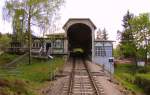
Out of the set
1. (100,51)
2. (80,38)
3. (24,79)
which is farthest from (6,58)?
(80,38)

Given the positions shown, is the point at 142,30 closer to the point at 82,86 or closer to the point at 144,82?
the point at 144,82

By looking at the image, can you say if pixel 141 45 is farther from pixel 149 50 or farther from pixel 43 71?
pixel 43 71

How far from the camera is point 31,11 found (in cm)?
4997

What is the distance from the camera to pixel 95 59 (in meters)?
59.4

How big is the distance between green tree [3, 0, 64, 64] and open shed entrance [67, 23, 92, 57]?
11773mm

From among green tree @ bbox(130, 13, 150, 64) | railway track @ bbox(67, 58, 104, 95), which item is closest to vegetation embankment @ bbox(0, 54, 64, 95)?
railway track @ bbox(67, 58, 104, 95)

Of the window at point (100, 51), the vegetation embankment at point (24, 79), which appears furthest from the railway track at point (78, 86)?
the window at point (100, 51)

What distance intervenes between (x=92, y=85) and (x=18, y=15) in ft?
67.8

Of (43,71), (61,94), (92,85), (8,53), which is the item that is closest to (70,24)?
(8,53)

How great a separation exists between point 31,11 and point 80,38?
77.2ft

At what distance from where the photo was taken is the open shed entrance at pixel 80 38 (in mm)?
64875

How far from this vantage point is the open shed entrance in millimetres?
64875

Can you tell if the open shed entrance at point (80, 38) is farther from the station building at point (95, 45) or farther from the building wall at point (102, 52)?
the building wall at point (102, 52)

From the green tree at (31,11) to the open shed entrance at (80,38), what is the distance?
38.6 feet
